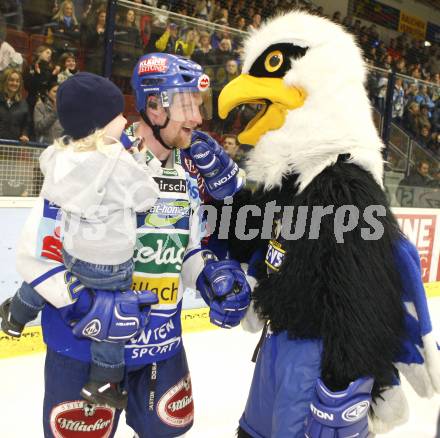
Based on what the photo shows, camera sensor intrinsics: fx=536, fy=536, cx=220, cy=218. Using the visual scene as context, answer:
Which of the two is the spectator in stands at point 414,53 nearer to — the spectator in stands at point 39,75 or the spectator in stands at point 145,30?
the spectator in stands at point 145,30

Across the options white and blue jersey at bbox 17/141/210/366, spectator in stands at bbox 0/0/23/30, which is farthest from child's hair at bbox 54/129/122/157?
spectator in stands at bbox 0/0/23/30

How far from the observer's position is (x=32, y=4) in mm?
3158

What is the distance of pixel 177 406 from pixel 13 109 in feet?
6.82

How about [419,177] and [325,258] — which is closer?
[325,258]

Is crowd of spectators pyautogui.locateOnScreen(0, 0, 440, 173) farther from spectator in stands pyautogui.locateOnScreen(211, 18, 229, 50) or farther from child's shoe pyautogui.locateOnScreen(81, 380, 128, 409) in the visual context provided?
child's shoe pyautogui.locateOnScreen(81, 380, 128, 409)

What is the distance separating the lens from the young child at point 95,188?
123 centimetres

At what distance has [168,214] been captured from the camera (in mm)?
1515

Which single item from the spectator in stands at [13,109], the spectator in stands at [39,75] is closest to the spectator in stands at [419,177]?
→ the spectator in stands at [39,75]

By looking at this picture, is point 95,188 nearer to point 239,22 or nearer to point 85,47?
point 85,47

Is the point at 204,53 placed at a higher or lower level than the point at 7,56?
higher

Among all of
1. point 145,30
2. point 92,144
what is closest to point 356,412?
point 92,144

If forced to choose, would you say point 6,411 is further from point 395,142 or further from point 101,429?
point 395,142

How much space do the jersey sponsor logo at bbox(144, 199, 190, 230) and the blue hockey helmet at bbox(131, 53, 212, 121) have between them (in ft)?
0.80

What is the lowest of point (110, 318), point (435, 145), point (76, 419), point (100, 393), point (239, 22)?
point (76, 419)
